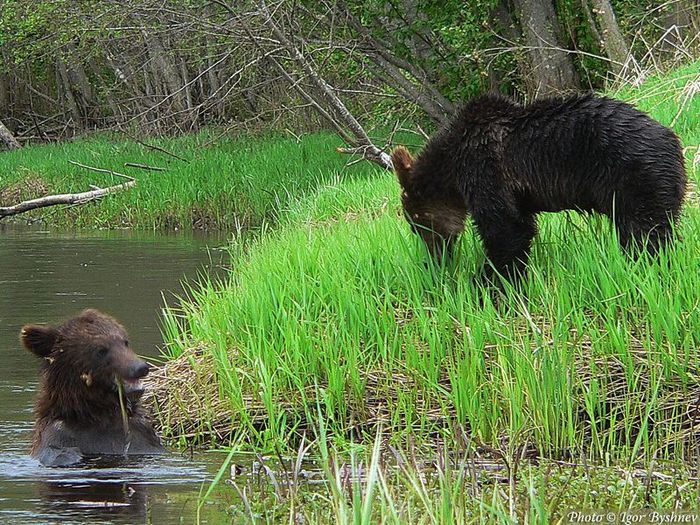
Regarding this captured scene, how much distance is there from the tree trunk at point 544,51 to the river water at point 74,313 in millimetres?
5534

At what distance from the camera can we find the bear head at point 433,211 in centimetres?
793

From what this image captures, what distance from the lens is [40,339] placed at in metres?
6.77

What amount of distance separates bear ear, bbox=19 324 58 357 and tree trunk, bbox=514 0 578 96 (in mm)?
12448

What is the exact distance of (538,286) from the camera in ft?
23.0

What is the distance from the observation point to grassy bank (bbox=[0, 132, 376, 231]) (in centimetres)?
2039

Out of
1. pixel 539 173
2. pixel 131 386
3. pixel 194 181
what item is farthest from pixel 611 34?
pixel 131 386

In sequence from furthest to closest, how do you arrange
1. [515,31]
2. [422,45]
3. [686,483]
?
[422,45]
[515,31]
[686,483]

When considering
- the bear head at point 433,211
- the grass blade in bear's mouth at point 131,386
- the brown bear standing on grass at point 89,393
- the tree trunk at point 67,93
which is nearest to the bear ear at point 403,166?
the bear head at point 433,211

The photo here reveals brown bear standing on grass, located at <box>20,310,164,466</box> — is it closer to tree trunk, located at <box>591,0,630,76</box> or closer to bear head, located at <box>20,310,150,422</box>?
bear head, located at <box>20,310,150,422</box>

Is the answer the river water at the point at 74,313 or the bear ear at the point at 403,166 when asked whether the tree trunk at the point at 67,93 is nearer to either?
the river water at the point at 74,313

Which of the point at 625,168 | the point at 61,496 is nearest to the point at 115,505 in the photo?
the point at 61,496

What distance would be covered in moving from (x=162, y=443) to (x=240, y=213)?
13.7m

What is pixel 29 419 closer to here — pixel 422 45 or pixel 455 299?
pixel 455 299

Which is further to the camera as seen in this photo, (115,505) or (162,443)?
(162,443)
